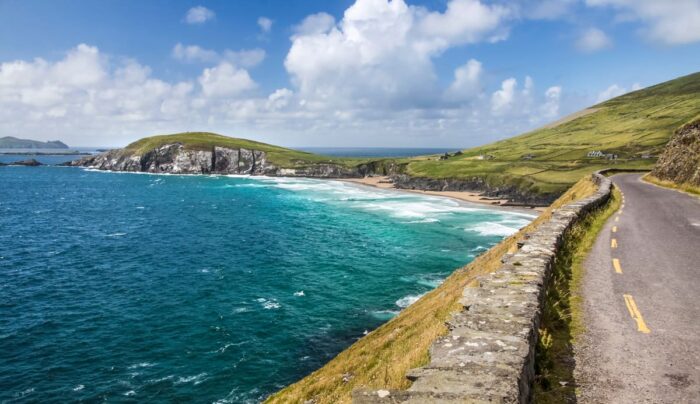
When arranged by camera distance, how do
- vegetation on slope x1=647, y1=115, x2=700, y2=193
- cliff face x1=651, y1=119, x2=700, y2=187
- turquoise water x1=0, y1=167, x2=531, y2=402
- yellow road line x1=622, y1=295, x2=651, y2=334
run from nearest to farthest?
yellow road line x1=622, y1=295, x2=651, y2=334
turquoise water x1=0, y1=167, x2=531, y2=402
vegetation on slope x1=647, y1=115, x2=700, y2=193
cliff face x1=651, y1=119, x2=700, y2=187

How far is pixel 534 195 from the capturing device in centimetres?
11200

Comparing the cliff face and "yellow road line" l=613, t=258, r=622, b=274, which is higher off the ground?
the cliff face

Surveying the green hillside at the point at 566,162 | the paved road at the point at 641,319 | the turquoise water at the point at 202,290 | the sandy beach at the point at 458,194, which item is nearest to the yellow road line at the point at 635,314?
the paved road at the point at 641,319

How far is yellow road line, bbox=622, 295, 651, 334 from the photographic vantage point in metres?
12.7

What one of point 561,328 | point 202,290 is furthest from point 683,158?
point 202,290

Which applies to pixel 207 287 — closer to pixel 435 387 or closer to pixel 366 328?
pixel 366 328

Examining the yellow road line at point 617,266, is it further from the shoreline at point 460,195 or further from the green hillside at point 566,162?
the green hillside at point 566,162

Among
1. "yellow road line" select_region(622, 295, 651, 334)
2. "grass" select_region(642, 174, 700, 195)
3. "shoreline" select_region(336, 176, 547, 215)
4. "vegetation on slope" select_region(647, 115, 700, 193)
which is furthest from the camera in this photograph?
"shoreline" select_region(336, 176, 547, 215)

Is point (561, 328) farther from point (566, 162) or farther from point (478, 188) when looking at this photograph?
point (566, 162)

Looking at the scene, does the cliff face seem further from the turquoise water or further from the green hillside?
the green hillside

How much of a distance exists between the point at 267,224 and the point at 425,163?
118357mm

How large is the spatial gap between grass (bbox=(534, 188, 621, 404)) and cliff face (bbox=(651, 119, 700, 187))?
42302mm

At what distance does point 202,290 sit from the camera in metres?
45.1

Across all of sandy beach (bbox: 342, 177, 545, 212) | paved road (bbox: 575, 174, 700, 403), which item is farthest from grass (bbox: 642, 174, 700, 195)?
sandy beach (bbox: 342, 177, 545, 212)
